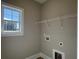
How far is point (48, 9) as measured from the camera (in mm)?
2402

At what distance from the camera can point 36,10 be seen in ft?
8.50

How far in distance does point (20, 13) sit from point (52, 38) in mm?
1196

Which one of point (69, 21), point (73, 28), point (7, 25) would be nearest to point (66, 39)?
point (73, 28)

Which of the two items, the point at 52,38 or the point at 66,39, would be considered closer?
the point at 66,39

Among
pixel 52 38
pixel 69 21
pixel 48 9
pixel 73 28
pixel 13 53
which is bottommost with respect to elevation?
pixel 13 53

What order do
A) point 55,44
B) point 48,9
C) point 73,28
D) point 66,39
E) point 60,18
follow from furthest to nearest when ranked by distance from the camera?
point 48,9
point 55,44
point 60,18
point 66,39
point 73,28

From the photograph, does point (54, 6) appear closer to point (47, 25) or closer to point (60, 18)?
point (60, 18)

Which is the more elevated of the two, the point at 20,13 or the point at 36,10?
the point at 36,10

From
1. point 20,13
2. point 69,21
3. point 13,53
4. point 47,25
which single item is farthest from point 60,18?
point 13,53

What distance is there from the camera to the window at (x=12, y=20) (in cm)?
192

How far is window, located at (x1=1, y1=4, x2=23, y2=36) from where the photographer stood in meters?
1.92

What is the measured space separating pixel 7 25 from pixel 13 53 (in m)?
0.76

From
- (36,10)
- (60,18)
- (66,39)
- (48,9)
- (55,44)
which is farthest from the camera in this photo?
(36,10)

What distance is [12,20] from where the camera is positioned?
6.91 ft
